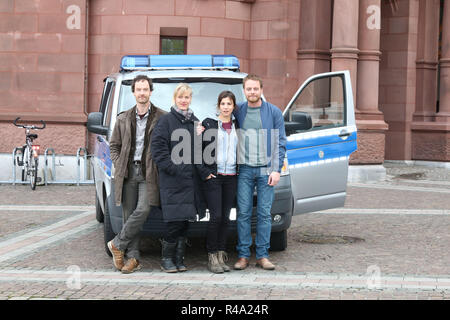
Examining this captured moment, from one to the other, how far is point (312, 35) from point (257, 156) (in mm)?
11123

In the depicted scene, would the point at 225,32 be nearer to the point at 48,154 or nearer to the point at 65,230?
the point at 48,154

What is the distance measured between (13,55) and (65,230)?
7.96 metres

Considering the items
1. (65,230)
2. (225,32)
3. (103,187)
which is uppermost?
(225,32)

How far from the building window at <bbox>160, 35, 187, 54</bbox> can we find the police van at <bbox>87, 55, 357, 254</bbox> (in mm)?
8453

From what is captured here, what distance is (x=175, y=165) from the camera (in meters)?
6.54

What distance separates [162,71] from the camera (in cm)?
779

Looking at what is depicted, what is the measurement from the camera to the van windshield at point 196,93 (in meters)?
7.47

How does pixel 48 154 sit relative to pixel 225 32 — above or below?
below

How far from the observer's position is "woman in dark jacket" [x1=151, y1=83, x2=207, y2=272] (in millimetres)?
6562

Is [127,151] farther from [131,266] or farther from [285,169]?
[285,169]

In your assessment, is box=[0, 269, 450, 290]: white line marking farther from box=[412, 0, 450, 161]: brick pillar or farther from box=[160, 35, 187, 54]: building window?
box=[412, 0, 450, 161]: brick pillar

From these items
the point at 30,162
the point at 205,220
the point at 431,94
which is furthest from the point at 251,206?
the point at 431,94
